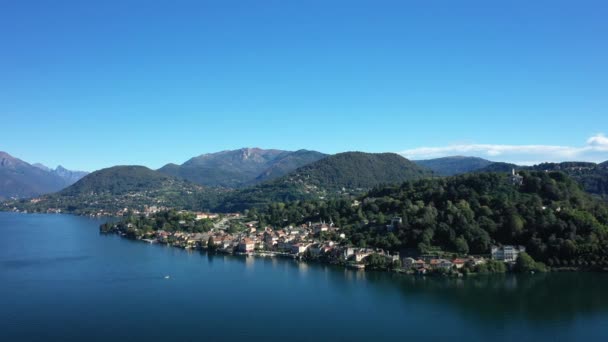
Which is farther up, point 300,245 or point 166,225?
point 166,225

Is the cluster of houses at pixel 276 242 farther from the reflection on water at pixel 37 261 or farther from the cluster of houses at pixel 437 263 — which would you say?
the reflection on water at pixel 37 261

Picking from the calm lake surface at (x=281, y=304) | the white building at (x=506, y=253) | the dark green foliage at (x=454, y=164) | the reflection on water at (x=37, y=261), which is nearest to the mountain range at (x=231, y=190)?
the white building at (x=506, y=253)

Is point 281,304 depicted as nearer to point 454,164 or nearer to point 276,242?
point 276,242

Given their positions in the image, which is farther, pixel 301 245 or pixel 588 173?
pixel 588 173

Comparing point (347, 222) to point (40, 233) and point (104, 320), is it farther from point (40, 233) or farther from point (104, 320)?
point (40, 233)

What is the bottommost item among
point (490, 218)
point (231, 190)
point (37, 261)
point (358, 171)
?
point (37, 261)

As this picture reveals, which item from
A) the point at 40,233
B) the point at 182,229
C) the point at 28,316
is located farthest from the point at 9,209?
the point at 28,316

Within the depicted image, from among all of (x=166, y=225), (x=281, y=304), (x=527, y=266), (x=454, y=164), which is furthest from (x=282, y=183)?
(x=454, y=164)

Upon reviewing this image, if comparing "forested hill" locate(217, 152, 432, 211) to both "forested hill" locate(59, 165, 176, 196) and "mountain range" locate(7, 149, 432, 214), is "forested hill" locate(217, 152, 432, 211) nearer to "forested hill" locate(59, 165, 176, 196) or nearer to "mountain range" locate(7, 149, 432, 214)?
"mountain range" locate(7, 149, 432, 214)
